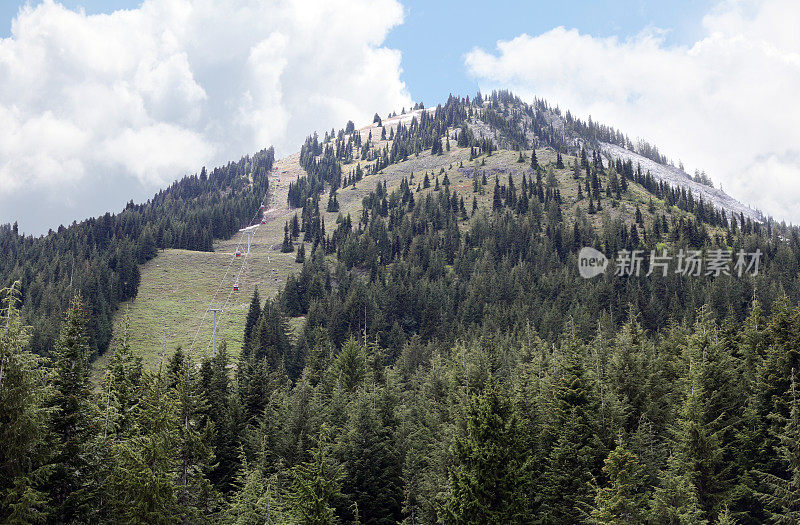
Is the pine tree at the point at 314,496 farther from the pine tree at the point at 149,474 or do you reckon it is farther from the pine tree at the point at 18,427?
the pine tree at the point at 18,427

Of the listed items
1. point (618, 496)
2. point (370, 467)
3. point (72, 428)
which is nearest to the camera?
point (72, 428)

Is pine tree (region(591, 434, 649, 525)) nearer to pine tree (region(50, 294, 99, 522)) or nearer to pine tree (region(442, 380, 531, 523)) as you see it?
pine tree (region(442, 380, 531, 523))

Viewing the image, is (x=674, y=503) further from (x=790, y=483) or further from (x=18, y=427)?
(x=18, y=427)

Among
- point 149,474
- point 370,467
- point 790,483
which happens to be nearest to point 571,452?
point 790,483

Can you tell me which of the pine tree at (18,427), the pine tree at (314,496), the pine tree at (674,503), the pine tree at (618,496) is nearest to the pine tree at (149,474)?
the pine tree at (18,427)

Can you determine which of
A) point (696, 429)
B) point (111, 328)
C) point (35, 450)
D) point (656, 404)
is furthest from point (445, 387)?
point (111, 328)

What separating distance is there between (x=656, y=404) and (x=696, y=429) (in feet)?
28.8

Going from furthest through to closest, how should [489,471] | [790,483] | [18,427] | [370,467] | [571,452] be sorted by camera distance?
[370,467]
[571,452]
[790,483]
[489,471]
[18,427]

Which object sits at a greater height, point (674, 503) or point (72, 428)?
point (72, 428)

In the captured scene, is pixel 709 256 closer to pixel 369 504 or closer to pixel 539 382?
pixel 539 382

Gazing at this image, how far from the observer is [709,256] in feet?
448

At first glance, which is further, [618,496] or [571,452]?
[571,452]

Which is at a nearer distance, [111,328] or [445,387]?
[445,387]

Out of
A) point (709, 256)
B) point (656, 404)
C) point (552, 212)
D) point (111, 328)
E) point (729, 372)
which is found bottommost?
point (111, 328)
